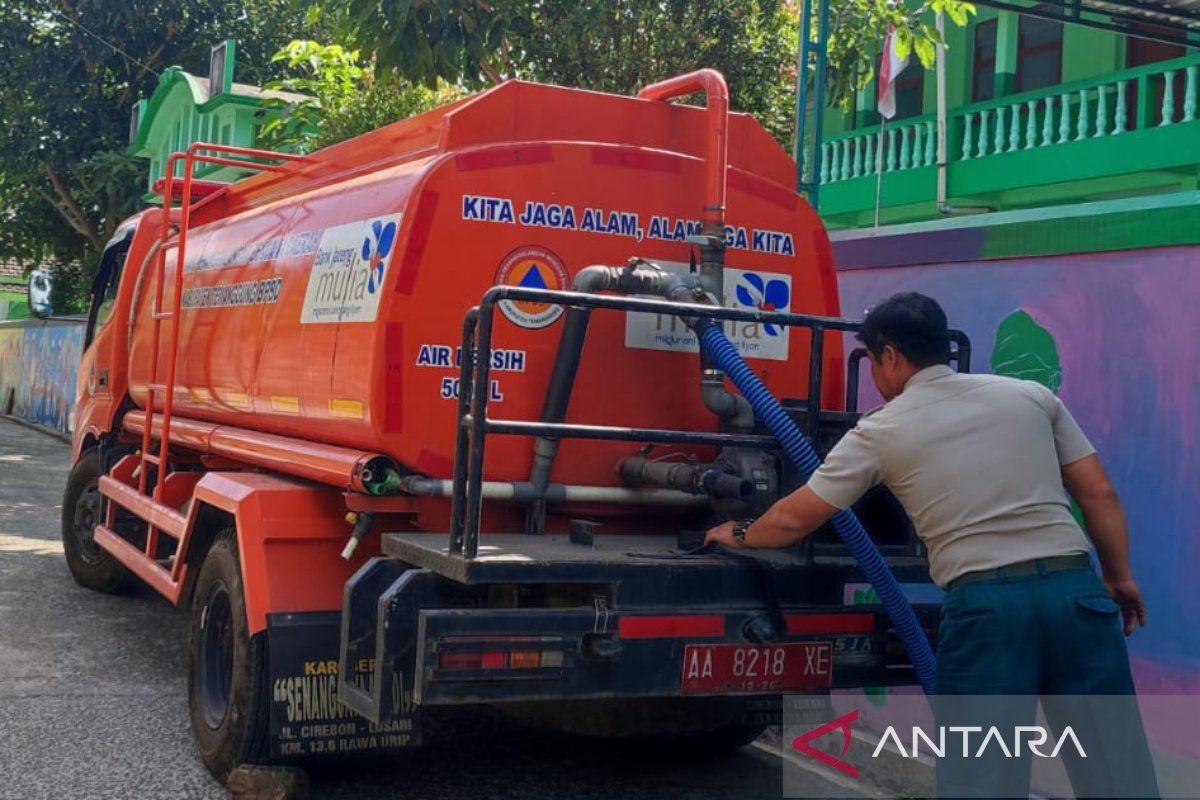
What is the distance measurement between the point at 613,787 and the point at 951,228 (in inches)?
113

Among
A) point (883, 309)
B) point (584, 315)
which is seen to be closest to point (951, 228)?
point (584, 315)

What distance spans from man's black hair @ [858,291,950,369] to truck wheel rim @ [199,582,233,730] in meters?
2.91

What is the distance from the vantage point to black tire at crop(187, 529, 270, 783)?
485 cm

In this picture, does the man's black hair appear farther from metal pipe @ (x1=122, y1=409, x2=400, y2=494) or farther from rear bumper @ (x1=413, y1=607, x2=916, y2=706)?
metal pipe @ (x1=122, y1=409, x2=400, y2=494)

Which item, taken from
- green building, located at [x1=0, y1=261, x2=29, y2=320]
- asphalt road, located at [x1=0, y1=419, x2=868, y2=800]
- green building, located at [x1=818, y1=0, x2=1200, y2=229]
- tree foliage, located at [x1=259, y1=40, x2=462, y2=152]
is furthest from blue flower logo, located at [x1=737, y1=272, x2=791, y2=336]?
green building, located at [x1=0, y1=261, x2=29, y2=320]

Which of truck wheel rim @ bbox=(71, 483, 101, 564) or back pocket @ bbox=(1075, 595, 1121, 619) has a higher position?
back pocket @ bbox=(1075, 595, 1121, 619)

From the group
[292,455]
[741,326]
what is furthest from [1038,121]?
[292,455]

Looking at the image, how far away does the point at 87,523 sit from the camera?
8836mm

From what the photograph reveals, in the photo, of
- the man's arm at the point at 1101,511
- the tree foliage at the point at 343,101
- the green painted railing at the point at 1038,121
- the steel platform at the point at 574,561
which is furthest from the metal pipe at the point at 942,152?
the man's arm at the point at 1101,511

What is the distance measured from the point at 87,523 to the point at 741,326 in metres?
5.33

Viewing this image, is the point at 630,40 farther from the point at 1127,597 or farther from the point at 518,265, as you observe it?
the point at 1127,597

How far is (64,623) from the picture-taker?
7844 mm

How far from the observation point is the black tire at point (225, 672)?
191 inches

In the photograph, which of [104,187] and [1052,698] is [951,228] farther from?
[104,187]
